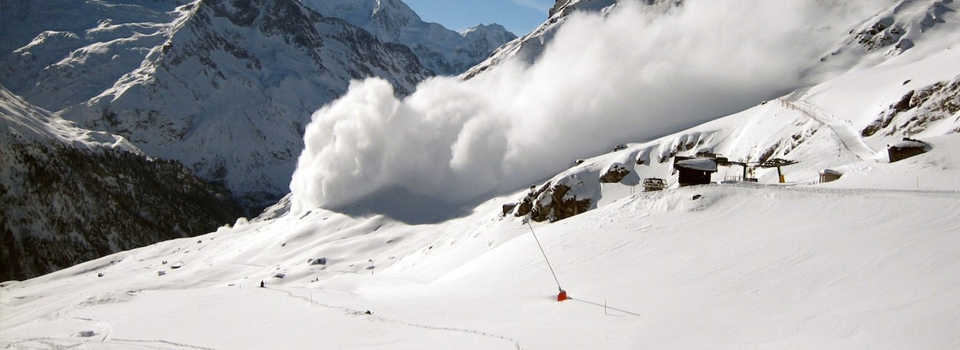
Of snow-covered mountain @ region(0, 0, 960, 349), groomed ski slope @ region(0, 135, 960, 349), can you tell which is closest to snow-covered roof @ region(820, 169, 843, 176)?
snow-covered mountain @ region(0, 0, 960, 349)

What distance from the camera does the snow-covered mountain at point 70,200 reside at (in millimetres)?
143500

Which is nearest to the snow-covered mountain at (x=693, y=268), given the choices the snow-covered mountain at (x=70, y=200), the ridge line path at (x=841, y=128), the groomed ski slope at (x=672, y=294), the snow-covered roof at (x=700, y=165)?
the groomed ski slope at (x=672, y=294)

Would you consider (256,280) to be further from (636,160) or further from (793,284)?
(793,284)

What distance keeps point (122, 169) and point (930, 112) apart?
203 metres

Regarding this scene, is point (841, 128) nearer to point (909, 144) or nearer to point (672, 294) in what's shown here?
point (909, 144)

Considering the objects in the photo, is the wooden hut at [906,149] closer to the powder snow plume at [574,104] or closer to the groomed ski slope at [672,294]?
the groomed ski slope at [672,294]

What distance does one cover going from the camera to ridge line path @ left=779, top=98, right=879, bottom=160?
47594 millimetres

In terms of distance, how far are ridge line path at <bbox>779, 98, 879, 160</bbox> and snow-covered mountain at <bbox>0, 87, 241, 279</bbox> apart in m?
152

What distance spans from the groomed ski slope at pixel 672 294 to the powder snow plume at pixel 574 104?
61.0m

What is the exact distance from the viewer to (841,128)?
55281 mm

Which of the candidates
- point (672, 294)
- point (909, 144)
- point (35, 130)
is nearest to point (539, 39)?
point (909, 144)

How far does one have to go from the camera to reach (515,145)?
373 ft

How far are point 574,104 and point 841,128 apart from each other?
6233 centimetres

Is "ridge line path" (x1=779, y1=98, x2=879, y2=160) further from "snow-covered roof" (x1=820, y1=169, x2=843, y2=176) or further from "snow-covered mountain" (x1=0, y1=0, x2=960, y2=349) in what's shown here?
"snow-covered roof" (x1=820, y1=169, x2=843, y2=176)
